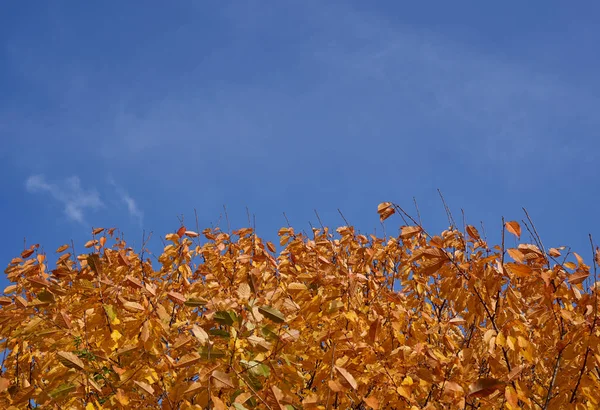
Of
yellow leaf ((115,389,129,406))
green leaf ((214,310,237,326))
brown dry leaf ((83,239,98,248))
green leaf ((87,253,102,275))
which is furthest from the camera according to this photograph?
brown dry leaf ((83,239,98,248))

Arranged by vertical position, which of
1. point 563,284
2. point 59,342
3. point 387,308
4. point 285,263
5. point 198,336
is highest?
point 285,263

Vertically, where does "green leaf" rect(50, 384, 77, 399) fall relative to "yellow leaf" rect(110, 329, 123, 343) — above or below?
below

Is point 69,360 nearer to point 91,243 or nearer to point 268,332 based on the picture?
point 268,332

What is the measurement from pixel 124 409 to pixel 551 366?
2449 millimetres

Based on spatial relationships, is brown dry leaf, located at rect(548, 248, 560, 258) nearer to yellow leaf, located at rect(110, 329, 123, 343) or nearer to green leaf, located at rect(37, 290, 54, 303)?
yellow leaf, located at rect(110, 329, 123, 343)

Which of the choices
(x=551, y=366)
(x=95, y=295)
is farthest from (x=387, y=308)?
(x=95, y=295)

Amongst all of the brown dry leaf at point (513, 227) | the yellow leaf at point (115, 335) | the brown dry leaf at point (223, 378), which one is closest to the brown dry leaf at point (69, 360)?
the yellow leaf at point (115, 335)

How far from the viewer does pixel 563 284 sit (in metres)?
2.55

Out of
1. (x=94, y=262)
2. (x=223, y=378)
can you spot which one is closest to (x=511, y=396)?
(x=223, y=378)

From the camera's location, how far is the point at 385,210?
120 inches

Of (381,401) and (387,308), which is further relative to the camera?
(387,308)

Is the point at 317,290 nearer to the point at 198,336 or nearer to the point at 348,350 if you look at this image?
the point at 348,350

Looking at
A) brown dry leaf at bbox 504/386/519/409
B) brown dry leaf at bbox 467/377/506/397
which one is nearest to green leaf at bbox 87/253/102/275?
brown dry leaf at bbox 467/377/506/397

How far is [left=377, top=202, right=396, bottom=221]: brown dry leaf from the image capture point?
3037mm
